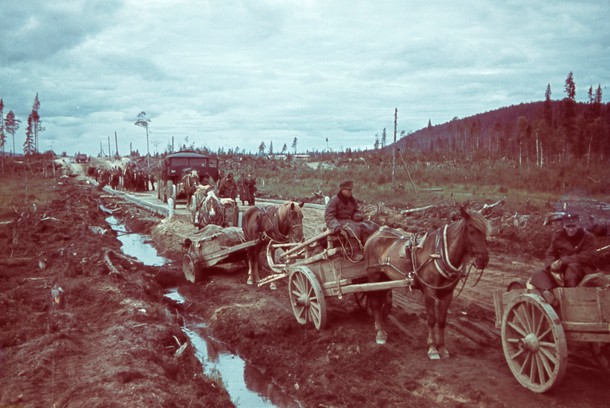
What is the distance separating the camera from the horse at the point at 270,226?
413 inches

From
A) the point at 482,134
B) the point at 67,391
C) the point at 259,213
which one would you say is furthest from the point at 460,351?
the point at 482,134

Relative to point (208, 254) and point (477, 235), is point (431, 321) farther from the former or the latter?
point (208, 254)

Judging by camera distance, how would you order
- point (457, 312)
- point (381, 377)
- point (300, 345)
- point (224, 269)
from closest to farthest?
point (381, 377), point (300, 345), point (457, 312), point (224, 269)

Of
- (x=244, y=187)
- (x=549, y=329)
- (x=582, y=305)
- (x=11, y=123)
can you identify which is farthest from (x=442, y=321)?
(x=11, y=123)

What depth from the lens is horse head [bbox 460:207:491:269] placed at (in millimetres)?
5910

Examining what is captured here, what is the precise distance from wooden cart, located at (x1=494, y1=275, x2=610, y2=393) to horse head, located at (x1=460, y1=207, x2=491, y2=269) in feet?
1.83

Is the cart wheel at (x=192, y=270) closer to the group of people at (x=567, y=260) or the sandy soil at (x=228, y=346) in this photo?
the sandy soil at (x=228, y=346)

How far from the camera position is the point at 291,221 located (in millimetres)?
10484

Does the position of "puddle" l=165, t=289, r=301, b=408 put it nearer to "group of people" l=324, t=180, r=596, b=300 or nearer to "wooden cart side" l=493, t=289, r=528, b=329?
"wooden cart side" l=493, t=289, r=528, b=329

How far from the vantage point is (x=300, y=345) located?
781cm

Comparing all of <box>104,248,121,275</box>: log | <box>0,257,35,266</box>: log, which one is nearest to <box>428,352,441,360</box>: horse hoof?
<box>104,248,121,275</box>: log

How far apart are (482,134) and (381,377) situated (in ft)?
391

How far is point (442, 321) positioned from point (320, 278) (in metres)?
2.09

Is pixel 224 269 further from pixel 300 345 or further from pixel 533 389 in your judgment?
pixel 533 389
